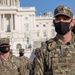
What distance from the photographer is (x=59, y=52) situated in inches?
220

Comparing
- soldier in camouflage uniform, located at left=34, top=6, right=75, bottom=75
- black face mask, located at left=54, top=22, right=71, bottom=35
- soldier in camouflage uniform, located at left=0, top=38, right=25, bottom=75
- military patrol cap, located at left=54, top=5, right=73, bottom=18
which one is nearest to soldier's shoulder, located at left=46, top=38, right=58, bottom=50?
soldier in camouflage uniform, located at left=34, top=6, right=75, bottom=75

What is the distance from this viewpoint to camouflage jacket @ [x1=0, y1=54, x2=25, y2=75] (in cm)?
869

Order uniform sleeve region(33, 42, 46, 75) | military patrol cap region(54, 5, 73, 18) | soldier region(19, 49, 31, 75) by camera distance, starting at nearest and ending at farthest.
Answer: uniform sleeve region(33, 42, 46, 75), military patrol cap region(54, 5, 73, 18), soldier region(19, 49, 31, 75)

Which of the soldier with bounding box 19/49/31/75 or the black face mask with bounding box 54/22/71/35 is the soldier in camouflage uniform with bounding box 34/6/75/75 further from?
the soldier with bounding box 19/49/31/75

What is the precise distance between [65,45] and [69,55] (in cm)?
13

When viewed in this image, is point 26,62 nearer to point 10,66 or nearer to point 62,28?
point 10,66

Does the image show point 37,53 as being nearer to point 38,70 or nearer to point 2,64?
point 38,70

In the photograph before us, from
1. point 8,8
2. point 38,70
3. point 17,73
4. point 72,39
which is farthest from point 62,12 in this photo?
point 8,8

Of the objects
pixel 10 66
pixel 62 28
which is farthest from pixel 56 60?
pixel 10 66

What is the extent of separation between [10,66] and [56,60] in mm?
3437

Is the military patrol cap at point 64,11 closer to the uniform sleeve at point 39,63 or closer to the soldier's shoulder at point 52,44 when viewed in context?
the soldier's shoulder at point 52,44

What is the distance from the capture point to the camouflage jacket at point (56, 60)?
18.0ft

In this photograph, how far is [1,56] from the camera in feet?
29.2

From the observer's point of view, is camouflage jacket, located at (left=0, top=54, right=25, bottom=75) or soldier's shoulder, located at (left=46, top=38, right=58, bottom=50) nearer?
soldier's shoulder, located at (left=46, top=38, right=58, bottom=50)
